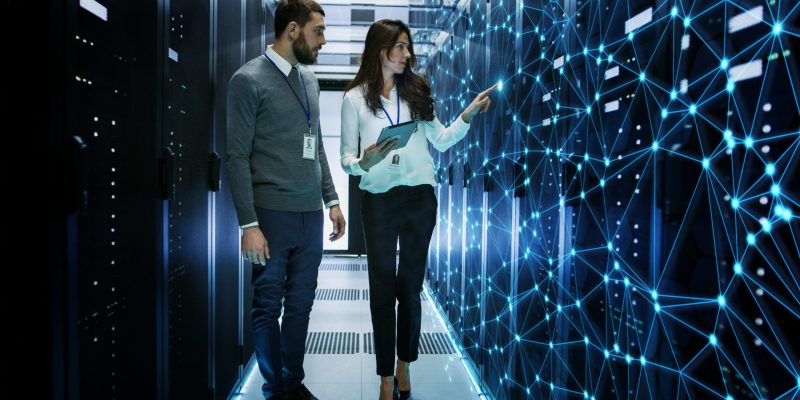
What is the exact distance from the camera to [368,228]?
2156 mm

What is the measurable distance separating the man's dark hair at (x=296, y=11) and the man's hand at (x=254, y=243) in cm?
77

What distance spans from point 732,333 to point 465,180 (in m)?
2.26

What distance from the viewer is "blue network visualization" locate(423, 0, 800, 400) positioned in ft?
2.61

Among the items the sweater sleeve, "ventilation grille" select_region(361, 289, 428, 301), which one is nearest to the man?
the sweater sleeve

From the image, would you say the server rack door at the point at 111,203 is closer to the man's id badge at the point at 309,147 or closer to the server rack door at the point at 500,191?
the man's id badge at the point at 309,147

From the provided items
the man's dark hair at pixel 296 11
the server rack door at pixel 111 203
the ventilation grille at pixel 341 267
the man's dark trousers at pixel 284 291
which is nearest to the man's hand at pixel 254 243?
the man's dark trousers at pixel 284 291

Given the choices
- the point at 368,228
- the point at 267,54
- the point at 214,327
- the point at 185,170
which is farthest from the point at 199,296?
the point at 267,54

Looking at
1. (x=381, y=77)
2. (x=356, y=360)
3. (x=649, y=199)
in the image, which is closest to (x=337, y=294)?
(x=356, y=360)

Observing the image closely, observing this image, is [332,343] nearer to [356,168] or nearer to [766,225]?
[356,168]

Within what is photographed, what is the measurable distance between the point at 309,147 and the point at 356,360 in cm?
145

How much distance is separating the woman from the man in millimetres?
191

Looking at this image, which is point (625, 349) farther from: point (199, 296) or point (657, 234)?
point (199, 296)

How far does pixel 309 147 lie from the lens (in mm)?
2012

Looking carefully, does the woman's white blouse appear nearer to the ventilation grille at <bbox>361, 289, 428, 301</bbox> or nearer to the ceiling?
the ceiling
